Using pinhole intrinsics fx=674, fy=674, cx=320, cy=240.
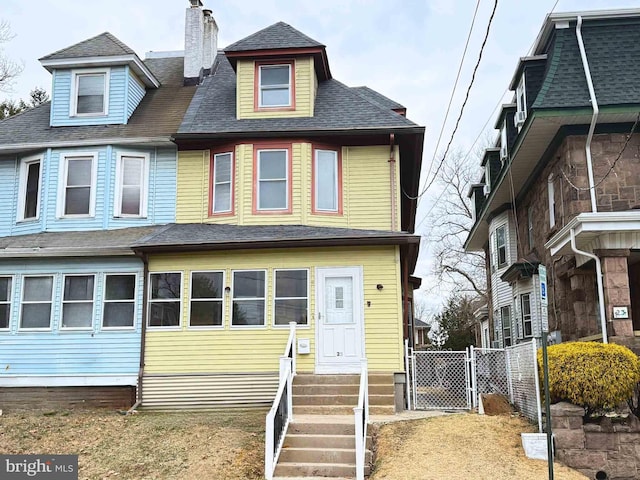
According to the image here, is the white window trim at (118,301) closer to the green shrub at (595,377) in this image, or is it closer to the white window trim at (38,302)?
the white window trim at (38,302)

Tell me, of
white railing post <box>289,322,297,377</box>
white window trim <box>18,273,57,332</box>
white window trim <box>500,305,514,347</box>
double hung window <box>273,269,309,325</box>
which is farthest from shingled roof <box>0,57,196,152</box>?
white window trim <box>500,305,514,347</box>

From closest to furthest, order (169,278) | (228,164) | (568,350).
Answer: (568,350), (169,278), (228,164)

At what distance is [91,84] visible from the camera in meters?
17.0

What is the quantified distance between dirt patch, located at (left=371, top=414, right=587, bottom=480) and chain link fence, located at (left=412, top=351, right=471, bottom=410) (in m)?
1.82

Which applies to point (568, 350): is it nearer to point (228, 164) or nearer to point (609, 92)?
point (609, 92)

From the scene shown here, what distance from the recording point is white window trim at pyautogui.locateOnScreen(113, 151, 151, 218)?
15781 mm

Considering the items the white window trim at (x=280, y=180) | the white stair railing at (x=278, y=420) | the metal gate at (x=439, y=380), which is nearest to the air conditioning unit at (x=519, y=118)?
the white window trim at (x=280, y=180)

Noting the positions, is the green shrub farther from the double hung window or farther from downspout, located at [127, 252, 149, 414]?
downspout, located at [127, 252, 149, 414]

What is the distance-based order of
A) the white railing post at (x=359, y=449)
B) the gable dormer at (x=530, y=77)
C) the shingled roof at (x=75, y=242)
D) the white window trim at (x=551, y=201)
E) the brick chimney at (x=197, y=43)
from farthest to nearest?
the brick chimney at (x=197, y=43) → the gable dormer at (x=530, y=77) → the white window trim at (x=551, y=201) → the shingled roof at (x=75, y=242) → the white railing post at (x=359, y=449)

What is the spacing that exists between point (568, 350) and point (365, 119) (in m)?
7.32

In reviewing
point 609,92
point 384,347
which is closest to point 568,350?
point 384,347

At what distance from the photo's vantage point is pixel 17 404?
47.8 feet

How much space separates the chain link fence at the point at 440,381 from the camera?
1349 cm

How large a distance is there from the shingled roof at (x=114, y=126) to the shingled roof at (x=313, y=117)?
1.60ft
